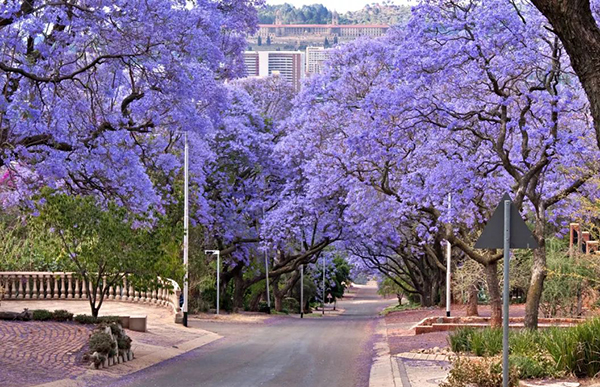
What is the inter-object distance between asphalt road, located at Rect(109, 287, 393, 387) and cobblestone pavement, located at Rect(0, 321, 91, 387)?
1328 mm

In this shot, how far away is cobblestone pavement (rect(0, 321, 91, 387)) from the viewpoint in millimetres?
15828

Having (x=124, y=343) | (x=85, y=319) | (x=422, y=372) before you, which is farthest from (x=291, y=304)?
(x=422, y=372)

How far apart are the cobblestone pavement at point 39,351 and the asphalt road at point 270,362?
1.33 meters

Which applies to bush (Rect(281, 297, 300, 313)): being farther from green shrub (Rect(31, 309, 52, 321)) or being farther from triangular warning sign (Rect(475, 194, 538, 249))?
triangular warning sign (Rect(475, 194, 538, 249))

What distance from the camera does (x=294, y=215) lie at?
3831 centimetres

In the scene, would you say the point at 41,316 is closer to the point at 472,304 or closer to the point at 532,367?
the point at 532,367

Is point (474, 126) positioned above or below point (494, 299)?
above

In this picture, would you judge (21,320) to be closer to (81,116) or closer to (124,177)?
(124,177)

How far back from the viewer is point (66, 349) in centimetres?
1889

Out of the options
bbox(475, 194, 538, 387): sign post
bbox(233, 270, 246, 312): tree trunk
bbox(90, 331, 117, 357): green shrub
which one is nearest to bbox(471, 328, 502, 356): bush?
bbox(475, 194, 538, 387): sign post

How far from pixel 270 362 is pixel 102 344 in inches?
155

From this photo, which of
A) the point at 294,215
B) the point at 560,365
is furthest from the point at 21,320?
the point at 294,215

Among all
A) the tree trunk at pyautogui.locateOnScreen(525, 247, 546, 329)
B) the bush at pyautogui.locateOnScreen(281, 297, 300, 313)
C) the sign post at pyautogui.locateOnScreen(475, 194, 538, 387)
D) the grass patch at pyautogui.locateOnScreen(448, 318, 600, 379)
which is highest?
the sign post at pyautogui.locateOnScreen(475, 194, 538, 387)

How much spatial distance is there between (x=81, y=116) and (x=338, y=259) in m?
55.4
